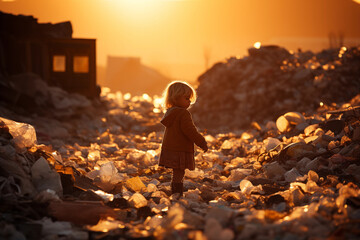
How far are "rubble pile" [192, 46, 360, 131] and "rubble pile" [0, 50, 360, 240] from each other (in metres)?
4.83

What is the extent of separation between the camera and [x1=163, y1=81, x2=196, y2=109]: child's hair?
3.67 metres

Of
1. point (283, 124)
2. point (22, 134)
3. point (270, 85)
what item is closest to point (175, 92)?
point (22, 134)

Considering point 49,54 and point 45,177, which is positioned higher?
point 49,54

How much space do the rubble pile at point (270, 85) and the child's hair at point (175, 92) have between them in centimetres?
700

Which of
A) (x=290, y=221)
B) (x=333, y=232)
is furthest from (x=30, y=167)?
(x=333, y=232)

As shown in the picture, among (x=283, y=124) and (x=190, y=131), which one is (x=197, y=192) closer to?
(x=190, y=131)

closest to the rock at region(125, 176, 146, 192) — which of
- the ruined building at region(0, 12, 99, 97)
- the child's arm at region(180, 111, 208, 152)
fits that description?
the child's arm at region(180, 111, 208, 152)

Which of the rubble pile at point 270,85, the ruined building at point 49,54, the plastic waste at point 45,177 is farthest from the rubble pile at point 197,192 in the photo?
the ruined building at point 49,54

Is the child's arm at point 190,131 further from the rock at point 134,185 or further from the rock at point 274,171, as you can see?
the rock at point 274,171

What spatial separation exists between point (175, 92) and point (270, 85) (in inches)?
358

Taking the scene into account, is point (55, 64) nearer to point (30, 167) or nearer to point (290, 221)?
point (30, 167)

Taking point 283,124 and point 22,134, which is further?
point 283,124

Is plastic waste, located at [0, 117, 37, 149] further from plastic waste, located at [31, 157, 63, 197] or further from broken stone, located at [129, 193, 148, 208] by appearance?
broken stone, located at [129, 193, 148, 208]

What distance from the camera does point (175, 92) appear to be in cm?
368
